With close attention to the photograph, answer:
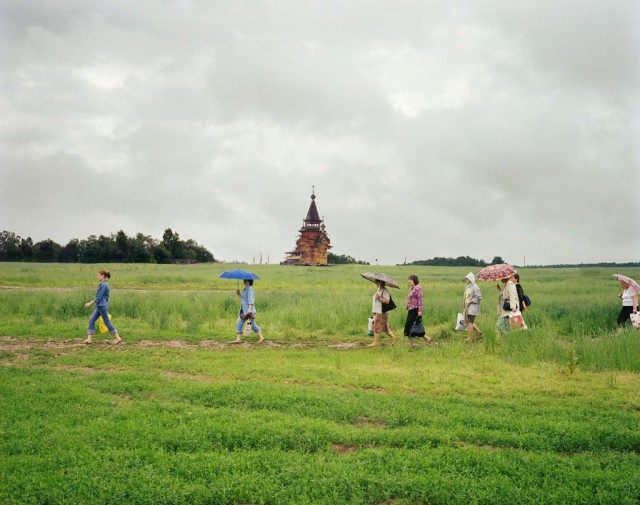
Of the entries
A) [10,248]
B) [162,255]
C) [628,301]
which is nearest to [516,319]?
[628,301]

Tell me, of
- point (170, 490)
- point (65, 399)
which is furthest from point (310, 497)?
point (65, 399)

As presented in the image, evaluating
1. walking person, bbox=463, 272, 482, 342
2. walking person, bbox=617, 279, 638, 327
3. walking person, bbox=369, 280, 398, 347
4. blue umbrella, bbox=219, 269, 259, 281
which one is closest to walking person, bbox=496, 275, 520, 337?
walking person, bbox=463, 272, 482, 342

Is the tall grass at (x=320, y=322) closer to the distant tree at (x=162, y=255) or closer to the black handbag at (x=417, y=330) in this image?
the black handbag at (x=417, y=330)

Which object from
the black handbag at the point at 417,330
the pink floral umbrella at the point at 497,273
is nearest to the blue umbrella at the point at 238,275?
the black handbag at the point at 417,330

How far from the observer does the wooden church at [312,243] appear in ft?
349

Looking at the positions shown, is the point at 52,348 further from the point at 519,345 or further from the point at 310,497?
the point at 519,345

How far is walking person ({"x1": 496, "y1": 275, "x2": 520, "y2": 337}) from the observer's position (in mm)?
A: 14141

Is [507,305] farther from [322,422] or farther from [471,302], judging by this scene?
[322,422]

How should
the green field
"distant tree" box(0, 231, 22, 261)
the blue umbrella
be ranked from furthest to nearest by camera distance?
"distant tree" box(0, 231, 22, 261) < the blue umbrella < the green field

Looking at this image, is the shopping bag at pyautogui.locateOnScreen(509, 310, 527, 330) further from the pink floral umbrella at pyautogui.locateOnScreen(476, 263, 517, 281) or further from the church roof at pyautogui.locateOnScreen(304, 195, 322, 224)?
the church roof at pyautogui.locateOnScreen(304, 195, 322, 224)

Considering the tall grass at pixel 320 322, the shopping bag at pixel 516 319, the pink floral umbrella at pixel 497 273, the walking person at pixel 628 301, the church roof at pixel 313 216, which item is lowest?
the tall grass at pixel 320 322

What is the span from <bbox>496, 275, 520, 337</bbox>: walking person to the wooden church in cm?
9097

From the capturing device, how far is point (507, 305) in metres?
14.3

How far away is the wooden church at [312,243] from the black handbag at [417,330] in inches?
3545
